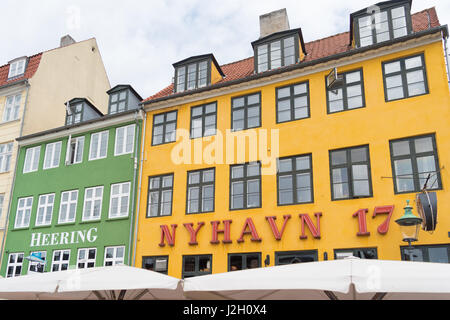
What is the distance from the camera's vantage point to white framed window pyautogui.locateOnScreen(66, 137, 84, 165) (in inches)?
790

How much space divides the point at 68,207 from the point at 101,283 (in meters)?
12.1

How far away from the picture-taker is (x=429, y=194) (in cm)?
1154

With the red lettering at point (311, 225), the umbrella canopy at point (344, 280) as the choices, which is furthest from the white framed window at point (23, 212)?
the umbrella canopy at point (344, 280)

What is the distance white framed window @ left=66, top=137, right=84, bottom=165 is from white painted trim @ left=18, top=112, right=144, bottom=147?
0.36 m

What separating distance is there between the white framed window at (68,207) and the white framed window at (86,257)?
159cm

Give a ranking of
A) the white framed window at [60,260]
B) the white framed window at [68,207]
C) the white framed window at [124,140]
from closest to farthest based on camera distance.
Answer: the white framed window at [60,260] → the white framed window at [124,140] → the white framed window at [68,207]

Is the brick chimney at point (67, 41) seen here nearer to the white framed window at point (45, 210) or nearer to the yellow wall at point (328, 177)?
the white framed window at point (45, 210)

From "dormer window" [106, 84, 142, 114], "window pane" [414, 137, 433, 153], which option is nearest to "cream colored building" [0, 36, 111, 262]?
"dormer window" [106, 84, 142, 114]

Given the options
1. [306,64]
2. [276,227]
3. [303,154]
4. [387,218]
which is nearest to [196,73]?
[306,64]

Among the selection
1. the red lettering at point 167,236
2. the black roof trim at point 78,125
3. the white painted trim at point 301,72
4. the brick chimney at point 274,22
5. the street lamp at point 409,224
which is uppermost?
the brick chimney at point 274,22

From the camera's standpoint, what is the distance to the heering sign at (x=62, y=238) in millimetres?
18109

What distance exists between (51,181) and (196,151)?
24.5 ft

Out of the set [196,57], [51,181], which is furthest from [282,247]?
[51,181]
